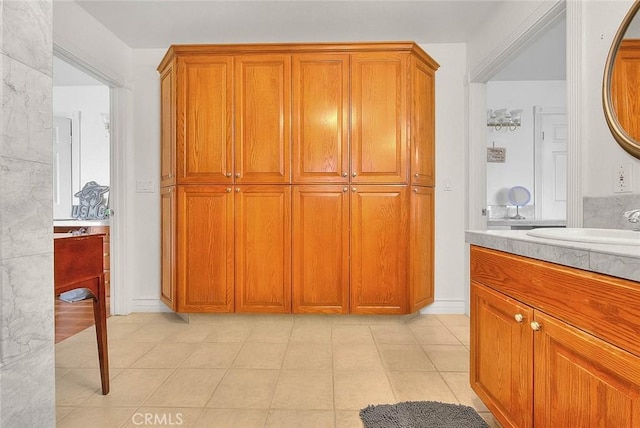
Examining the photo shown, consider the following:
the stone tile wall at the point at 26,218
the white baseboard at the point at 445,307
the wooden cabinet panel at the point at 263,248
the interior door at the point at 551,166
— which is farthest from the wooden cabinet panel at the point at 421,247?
the stone tile wall at the point at 26,218

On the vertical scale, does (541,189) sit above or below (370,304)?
above

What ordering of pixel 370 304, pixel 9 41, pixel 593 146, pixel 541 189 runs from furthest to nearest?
pixel 541 189 < pixel 370 304 < pixel 593 146 < pixel 9 41

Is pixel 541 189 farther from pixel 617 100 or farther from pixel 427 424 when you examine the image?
pixel 427 424

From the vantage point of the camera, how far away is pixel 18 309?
3.67 ft

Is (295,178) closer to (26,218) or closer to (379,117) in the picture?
(379,117)

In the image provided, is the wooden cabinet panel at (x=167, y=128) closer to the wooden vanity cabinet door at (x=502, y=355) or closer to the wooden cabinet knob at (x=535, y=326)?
the wooden vanity cabinet door at (x=502, y=355)

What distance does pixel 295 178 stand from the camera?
2.73 m

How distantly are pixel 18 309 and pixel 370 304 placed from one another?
2159 mm

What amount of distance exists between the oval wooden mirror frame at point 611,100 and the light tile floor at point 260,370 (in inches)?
51.3

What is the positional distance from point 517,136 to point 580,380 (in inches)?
149

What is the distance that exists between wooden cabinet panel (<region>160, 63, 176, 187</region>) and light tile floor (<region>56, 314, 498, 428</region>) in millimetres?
1241

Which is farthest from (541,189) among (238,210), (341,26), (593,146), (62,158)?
(62,158)

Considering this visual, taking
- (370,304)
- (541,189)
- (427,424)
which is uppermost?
(541,189)

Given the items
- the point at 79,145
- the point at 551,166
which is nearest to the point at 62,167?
the point at 79,145
